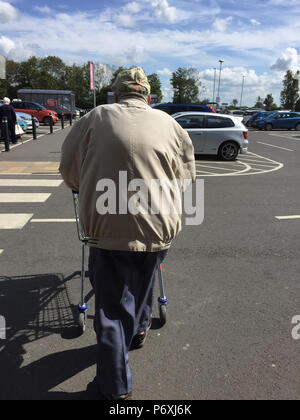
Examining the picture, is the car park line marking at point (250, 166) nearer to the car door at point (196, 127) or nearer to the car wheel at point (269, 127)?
the car door at point (196, 127)

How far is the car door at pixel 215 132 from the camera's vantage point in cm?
1216

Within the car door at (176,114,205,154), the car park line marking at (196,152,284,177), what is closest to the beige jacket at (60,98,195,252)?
the car park line marking at (196,152,284,177)

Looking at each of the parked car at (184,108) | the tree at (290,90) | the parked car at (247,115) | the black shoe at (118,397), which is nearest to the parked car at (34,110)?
the parked car at (184,108)

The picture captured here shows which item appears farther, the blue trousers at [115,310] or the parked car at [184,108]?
the parked car at [184,108]

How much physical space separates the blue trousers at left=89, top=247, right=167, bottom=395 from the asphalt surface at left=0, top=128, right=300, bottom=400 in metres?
0.26

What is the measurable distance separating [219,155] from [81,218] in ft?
35.8

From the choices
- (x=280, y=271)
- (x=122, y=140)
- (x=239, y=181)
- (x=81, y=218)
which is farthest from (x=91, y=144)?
(x=239, y=181)

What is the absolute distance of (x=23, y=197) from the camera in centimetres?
672

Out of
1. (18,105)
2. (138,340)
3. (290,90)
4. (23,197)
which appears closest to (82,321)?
(138,340)

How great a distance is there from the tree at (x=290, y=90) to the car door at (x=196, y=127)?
5653cm

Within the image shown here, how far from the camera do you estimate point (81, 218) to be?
2.15 m

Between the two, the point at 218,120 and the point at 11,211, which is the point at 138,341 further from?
the point at 218,120

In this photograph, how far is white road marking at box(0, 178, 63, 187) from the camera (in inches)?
304
